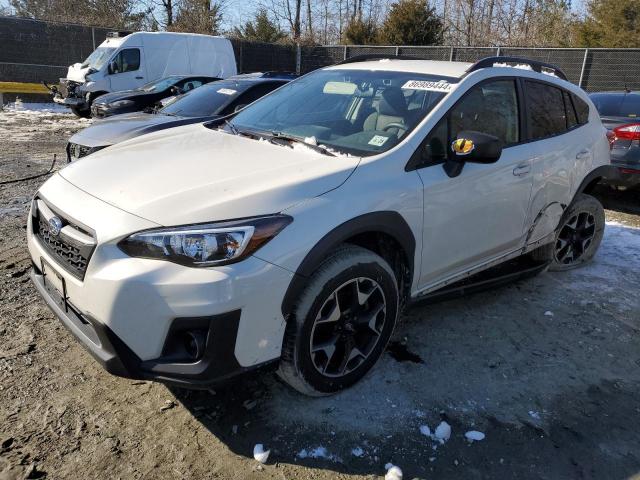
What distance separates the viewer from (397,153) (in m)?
2.90

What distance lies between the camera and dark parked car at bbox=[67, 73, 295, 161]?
18.8 ft

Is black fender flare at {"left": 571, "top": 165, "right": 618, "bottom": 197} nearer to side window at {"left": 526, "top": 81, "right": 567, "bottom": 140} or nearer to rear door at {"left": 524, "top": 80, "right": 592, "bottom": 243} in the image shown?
rear door at {"left": 524, "top": 80, "right": 592, "bottom": 243}

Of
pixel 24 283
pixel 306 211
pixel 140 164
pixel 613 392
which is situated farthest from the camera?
pixel 24 283

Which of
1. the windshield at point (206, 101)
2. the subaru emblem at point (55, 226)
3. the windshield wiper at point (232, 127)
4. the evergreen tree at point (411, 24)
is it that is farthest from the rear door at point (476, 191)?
the evergreen tree at point (411, 24)

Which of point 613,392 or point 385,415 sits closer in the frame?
point 385,415

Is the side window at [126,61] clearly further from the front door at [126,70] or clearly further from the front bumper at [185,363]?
the front bumper at [185,363]

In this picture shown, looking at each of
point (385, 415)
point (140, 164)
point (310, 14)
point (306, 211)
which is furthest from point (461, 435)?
point (310, 14)

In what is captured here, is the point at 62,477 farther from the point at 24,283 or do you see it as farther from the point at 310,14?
the point at 310,14

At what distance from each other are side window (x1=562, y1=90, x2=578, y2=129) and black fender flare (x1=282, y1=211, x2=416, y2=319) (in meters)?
2.22

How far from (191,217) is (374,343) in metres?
1.27

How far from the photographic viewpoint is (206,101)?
6.90 meters

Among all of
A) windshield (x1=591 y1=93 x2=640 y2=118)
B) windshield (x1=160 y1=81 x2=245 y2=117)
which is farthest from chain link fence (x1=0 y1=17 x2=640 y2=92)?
windshield (x1=160 y1=81 x2=245 y2=117)

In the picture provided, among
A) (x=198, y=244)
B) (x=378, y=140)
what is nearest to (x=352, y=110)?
(x=378, y=140)

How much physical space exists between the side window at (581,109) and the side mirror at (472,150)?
186 centimetres
